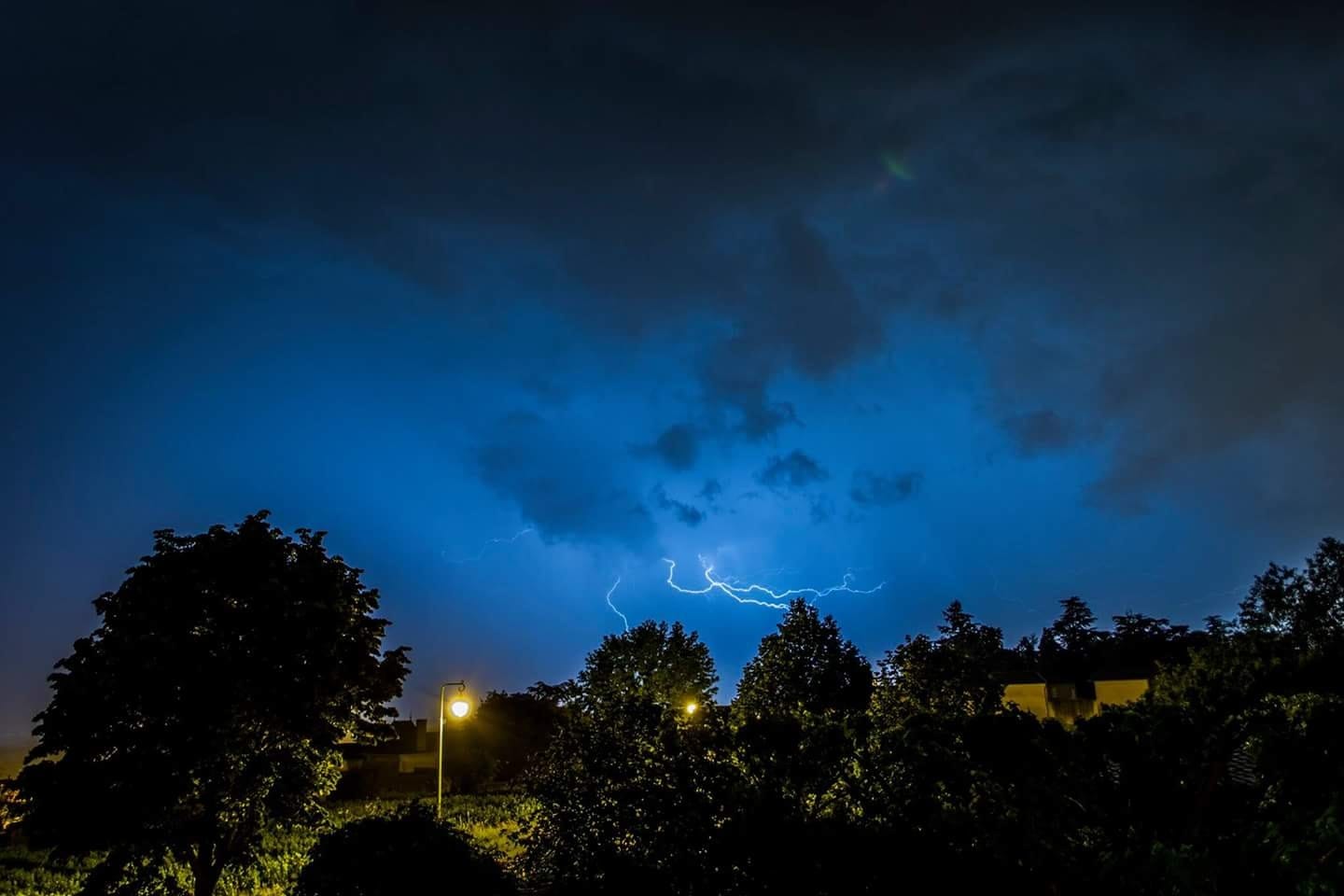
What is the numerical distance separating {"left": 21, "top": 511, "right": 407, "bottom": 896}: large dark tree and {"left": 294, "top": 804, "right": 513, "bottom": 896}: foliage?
4265mm

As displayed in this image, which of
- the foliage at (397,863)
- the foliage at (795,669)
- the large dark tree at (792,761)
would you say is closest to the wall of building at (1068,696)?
the foliage at (795,669)

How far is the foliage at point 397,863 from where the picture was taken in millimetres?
7207

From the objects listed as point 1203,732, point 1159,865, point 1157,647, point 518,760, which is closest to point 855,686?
point 518,760

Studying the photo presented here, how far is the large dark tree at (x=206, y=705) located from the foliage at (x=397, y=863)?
14.0 feet

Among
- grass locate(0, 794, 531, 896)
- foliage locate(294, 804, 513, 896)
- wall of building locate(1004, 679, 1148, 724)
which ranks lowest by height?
grass locate(0, 794, 531, 896)

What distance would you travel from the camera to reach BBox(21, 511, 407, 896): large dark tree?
10.4 m

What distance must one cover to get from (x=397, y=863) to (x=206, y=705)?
5389mm

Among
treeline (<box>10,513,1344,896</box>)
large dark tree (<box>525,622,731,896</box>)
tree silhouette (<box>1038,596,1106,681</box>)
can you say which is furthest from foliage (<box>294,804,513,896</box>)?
tree silhouette (<box>1038,596,1106,681</box>)

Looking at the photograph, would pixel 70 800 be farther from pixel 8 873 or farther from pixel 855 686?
pixel 855 686

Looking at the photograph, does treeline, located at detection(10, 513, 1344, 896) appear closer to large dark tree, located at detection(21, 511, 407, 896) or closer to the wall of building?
large dark tree, located at detection(21, 511, 407, 896)

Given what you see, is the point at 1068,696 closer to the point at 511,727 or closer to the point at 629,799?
the point at 511,727

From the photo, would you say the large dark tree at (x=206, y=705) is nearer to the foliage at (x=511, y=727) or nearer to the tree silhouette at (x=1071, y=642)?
the foliage at (x=511, y=727)

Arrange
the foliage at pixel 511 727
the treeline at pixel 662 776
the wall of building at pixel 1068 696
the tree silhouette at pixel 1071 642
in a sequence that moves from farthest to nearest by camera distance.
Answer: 1. the tree silhouette at pixel 1071 642
2. the foliage at pixel 511 727
3. the wall of building at pixel 1068 696
4. the treeline at pixel 662 776

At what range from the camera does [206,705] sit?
10.9 meters
